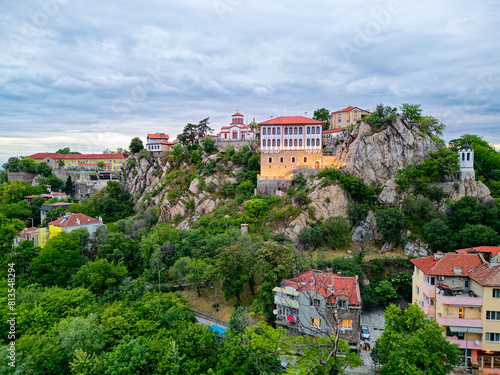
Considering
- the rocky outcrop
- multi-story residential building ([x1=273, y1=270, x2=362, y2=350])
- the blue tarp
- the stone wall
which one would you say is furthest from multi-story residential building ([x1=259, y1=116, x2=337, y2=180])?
the stone wall

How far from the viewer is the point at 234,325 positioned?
2497cm

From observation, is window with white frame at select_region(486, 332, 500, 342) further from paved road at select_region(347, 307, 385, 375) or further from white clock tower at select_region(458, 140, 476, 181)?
white clock tower at select_region(458, 140, 476, 181)

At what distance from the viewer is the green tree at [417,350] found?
18344mm

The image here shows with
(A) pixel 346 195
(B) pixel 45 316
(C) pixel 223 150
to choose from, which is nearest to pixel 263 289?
(B) pixel 45 316

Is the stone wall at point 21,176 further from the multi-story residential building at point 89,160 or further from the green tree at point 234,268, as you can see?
the green tree at point 234,268

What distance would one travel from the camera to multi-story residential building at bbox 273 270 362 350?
26.3m

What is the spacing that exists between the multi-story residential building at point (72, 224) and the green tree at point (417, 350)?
43530 millimetres

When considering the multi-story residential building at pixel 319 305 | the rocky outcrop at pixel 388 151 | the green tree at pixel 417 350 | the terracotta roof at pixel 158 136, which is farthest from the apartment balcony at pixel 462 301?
the terracotta roof at pixel 158 136

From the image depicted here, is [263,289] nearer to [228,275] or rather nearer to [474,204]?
[228,275]

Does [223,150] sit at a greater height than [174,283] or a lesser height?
greater

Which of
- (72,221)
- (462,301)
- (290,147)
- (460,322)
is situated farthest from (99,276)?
(290,147)

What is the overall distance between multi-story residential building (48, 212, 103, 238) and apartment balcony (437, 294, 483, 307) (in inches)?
1851

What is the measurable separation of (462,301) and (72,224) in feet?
161

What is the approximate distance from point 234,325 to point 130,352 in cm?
798
